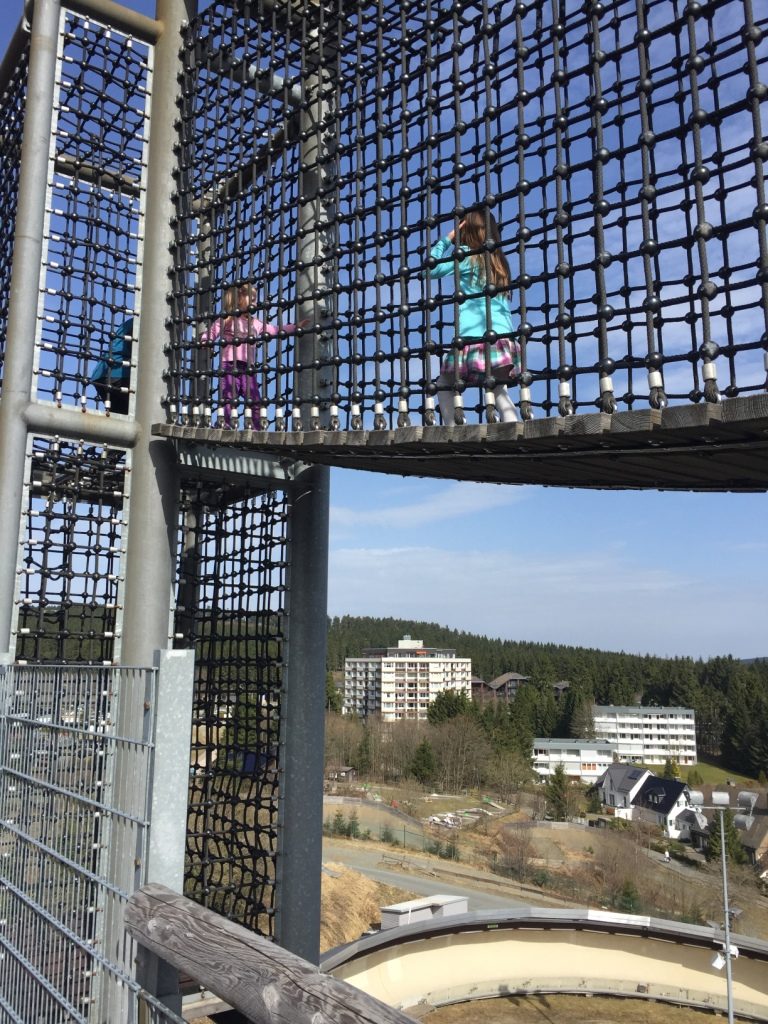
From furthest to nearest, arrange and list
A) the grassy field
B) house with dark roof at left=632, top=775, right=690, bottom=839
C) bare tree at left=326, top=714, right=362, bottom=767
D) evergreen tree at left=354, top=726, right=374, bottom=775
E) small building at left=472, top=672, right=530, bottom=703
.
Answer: small building at left=472, top=672, right=530, bottom=703 < the grassy field < bare tree at left=326, top=714, right=362, bottom=767 < evergreen tree at left=354, top=726, right=374, bottom=775 < house with dark roof at left=632, top=775, right=690, bottom=839

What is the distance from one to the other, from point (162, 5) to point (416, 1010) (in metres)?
13.7

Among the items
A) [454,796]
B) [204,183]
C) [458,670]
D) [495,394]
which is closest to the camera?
[495,394]

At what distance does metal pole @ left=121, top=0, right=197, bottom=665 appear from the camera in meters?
4.57

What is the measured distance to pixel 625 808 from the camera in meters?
49.8

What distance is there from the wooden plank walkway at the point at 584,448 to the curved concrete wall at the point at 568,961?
12102mm

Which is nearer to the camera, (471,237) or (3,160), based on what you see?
(471,237)

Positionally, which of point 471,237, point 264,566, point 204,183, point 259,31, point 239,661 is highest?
point 259,31

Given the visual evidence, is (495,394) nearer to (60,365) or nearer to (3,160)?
(60,365)

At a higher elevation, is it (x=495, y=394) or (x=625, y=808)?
(x=495, y=394)

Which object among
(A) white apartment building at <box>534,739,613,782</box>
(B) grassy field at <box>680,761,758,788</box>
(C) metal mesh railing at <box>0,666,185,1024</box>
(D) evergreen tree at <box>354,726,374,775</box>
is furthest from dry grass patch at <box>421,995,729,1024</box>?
(B) grassy field at <box>680,761,758,788</box>

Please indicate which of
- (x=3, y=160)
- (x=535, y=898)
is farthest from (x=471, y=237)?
(x=535, y=898)

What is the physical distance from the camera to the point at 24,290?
469 centimetres

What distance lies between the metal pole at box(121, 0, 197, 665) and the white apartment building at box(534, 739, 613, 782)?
188 ft

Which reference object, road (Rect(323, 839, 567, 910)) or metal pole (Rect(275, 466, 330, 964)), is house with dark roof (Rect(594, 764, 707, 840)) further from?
metal pole (Rect(275, 466, 330, 964))
